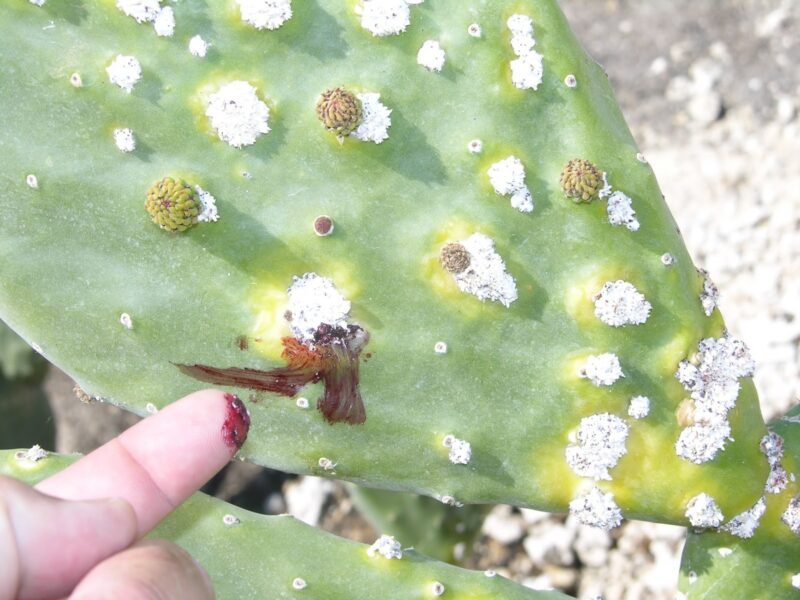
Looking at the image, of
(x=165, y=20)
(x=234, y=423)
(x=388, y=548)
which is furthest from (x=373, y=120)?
(x=388, y=548)

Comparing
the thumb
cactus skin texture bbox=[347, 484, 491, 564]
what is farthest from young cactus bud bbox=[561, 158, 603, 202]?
cactus skin texture bbox=[347, 484, 491, 564]

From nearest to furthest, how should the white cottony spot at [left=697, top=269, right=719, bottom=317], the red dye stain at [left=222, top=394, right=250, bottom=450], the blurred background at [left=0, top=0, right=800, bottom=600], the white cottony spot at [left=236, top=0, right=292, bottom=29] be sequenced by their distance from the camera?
the red dye stain at [left=222, top=394, right=250, bottom=450] < the white cottony spot at [left=236, top=0, right=292, bottom=29] < the white cottony spot at [left=697, top=269, right=719, bottom=317] < the blurred background at [left=0, top=0, right=800, bottom=600]

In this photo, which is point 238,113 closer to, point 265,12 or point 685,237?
point 265,12

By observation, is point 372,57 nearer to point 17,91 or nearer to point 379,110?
point 379,110

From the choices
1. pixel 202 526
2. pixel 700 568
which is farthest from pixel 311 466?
pixel 700 568

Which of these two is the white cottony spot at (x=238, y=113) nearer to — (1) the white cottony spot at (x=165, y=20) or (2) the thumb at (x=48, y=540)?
Result: (1) the white cottony spot at (x=165, y=20)

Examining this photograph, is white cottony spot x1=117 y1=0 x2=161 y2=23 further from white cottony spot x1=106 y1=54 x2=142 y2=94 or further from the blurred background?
the blurred background

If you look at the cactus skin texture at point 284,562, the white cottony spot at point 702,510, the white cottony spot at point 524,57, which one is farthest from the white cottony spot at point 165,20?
the white cottony spot at point 702,510
